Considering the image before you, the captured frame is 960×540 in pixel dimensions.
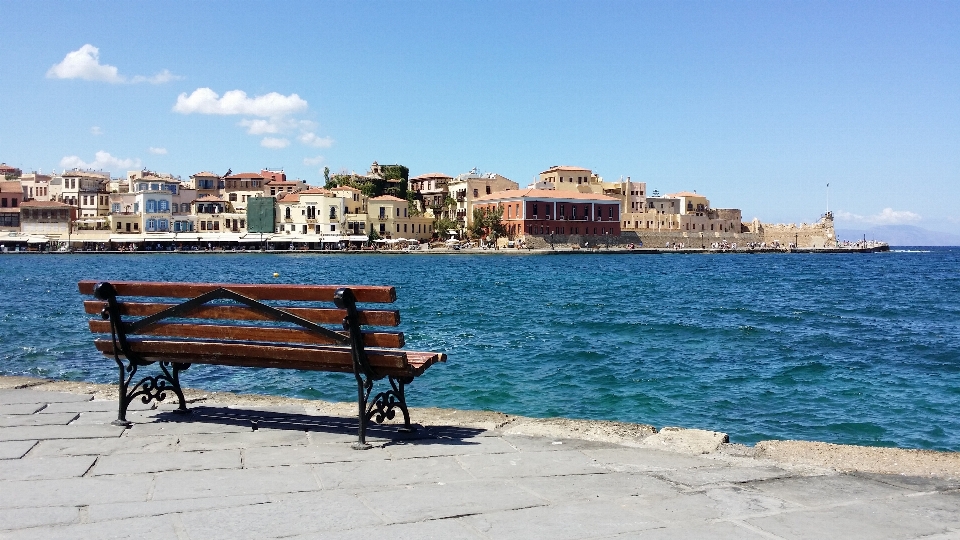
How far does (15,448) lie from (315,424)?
6.11 ft

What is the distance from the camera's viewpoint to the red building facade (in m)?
93.2

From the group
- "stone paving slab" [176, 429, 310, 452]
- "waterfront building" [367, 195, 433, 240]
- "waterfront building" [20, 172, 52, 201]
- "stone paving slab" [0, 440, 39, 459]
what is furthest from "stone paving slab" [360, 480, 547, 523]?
"waterfront building" [20, 172, 52, 201]

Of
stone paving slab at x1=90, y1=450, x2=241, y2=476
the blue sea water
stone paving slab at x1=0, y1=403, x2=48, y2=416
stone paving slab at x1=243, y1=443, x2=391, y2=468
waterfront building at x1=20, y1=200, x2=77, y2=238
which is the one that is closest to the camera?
stone paving slab at x1=90, y1=450, x2=241, y2=476

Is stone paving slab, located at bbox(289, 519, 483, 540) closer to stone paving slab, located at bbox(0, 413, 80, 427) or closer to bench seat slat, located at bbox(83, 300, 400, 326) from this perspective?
bench seat slat, located at bbox(83, 300, 400, 326)

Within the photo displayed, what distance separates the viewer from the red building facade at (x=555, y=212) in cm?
9325

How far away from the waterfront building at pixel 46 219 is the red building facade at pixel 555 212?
1922 inches

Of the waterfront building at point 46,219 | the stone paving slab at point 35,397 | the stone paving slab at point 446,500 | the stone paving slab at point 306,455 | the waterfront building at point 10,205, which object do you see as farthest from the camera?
the waterfront building at point 10,205

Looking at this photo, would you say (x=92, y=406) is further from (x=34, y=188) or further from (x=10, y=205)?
(x=34, y=188)

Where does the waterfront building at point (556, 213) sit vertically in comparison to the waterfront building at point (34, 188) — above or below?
below

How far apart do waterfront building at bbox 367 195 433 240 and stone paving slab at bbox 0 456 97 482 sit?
91.4 metres

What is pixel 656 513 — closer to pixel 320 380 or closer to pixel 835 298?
pixel 320 380

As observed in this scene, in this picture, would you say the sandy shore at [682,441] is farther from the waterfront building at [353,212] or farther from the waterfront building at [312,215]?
the waterfront building at [353,212]

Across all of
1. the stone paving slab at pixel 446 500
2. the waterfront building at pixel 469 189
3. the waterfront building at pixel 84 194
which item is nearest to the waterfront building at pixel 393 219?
the waterfront building at pixel 469 189

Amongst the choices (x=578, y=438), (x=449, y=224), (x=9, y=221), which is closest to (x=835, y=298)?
(x=578, y=438)
